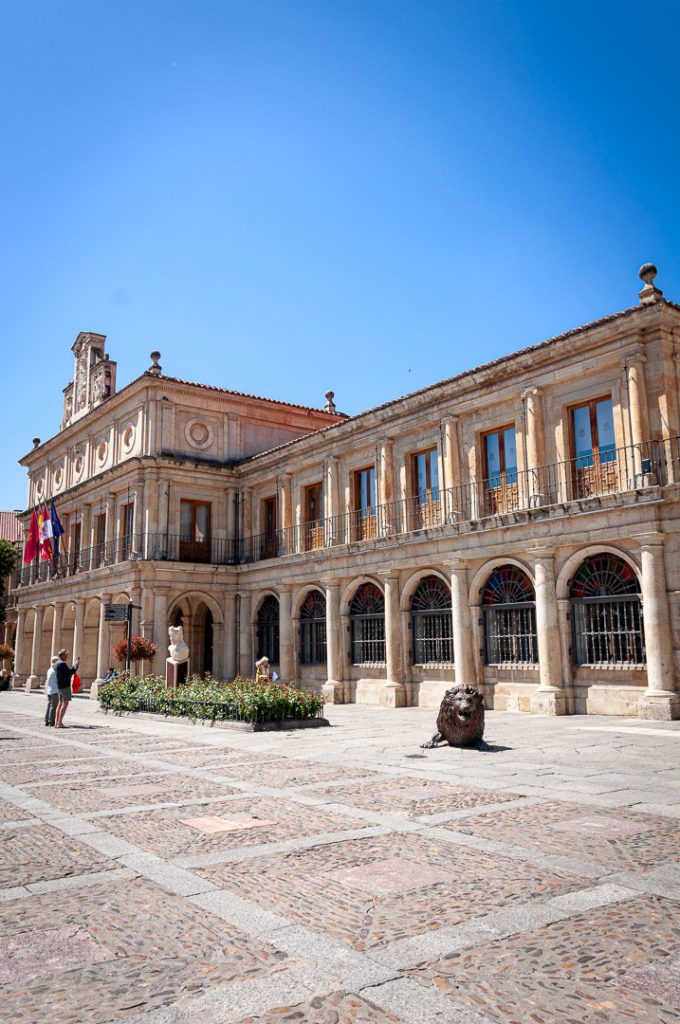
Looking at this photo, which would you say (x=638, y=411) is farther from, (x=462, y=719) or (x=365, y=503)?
(x=365, y=503)

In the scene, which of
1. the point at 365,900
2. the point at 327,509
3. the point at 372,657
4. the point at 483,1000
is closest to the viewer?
the point at 483,1000

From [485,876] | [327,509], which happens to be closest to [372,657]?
[327,509]

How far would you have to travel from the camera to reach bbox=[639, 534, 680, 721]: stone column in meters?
15.3

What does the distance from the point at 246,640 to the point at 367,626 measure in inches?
279

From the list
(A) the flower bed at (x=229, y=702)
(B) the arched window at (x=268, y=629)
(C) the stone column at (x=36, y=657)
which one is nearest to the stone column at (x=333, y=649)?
(B) the arched window at (x=268, y=629)

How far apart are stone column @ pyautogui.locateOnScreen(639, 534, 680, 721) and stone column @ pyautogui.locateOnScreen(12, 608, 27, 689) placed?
31065 millimetres

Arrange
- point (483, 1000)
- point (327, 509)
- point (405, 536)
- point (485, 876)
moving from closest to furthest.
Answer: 1. point (483, 1000)
2. point (485, 876)
3. point (405, 536)
4. point (327, 509)

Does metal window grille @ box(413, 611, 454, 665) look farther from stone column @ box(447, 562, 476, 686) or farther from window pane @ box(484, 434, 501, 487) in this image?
window pane @ box(484, 434, 501, 487)

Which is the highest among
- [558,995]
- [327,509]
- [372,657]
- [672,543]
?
[327,509]

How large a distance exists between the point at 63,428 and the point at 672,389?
2956 cm

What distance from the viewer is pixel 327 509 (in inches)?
1006

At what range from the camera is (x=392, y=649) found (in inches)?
872

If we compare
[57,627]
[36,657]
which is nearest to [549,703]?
[57,627]

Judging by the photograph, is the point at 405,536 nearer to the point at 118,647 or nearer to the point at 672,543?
the point at 672,543
